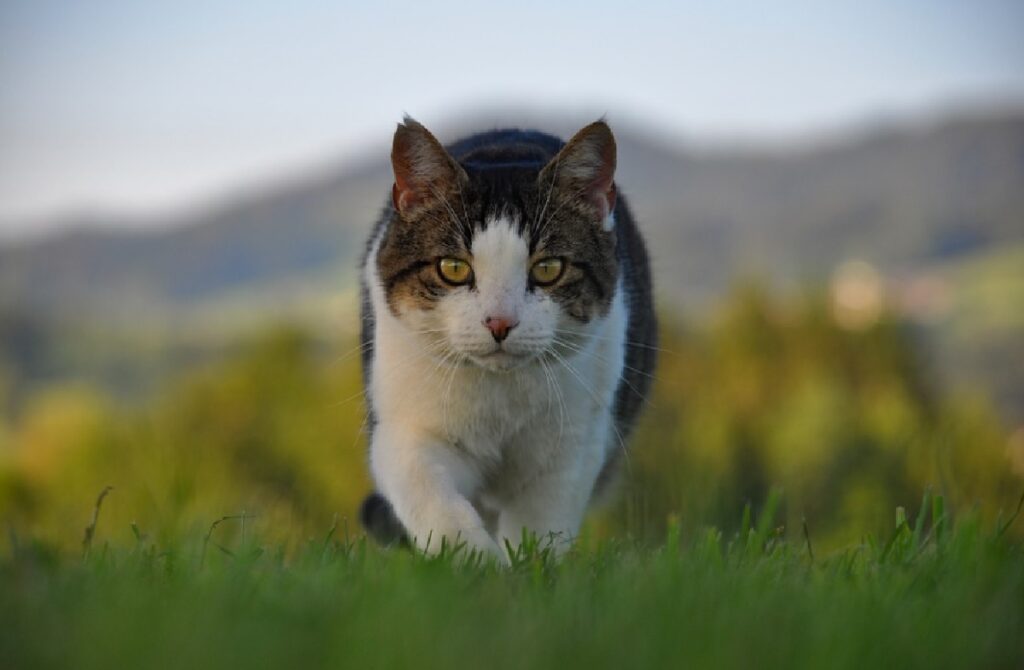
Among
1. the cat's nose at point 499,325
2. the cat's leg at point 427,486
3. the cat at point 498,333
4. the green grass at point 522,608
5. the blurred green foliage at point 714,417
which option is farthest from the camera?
the blurred green foliage at point 714,417

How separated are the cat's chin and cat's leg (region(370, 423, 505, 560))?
1.11 feet

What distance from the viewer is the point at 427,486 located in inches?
145

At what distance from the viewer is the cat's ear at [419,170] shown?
397 centimetres

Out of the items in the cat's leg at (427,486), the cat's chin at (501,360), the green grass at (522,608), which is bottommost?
the cat's leg at (427,486)

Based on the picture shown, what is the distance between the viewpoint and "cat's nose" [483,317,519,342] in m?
3.65

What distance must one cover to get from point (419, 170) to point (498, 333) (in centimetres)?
75

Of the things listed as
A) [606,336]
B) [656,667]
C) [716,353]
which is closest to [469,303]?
[606,336]

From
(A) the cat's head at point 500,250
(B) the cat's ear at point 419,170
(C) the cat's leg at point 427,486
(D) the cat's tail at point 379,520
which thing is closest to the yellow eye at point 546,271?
(A) the cat's head at point 500,250

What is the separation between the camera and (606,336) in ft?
13.7

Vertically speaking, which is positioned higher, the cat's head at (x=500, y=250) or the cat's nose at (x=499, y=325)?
the cat's head at (x=500, y=250)

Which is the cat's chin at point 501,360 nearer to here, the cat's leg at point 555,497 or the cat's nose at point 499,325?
the cat's nose at point 499,325

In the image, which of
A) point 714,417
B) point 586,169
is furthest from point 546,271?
point 714,417

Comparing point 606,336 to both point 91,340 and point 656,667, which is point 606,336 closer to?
point 656,667

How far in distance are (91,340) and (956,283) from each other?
111015 mm
